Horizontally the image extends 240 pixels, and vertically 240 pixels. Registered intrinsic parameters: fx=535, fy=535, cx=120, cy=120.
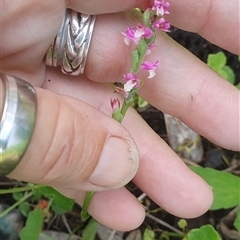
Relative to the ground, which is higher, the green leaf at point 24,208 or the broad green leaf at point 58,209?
the broad green leaf at point 58,209

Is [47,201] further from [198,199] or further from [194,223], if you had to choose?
[198,199]

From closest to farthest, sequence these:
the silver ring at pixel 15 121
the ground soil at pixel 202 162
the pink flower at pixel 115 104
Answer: the silver ring at pixel 15 121
the pink flower at pixel 115 104
the ground soil at pixel 202 162

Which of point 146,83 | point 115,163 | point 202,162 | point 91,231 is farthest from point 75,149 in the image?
point 202,162

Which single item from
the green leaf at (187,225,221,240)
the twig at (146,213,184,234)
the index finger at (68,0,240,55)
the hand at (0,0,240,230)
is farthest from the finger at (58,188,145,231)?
the index finger at (68,0,240,55)

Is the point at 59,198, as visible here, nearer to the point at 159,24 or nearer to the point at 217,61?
→ the point at 159,24

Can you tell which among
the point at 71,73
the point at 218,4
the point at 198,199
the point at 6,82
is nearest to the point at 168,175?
the point at 198,199

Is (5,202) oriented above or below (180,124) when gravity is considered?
below

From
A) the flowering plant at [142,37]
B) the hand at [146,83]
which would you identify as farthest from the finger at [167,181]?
the flowering plant at [142,37]

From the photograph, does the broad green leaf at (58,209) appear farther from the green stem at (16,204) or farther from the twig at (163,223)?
the twig at (163,223)
